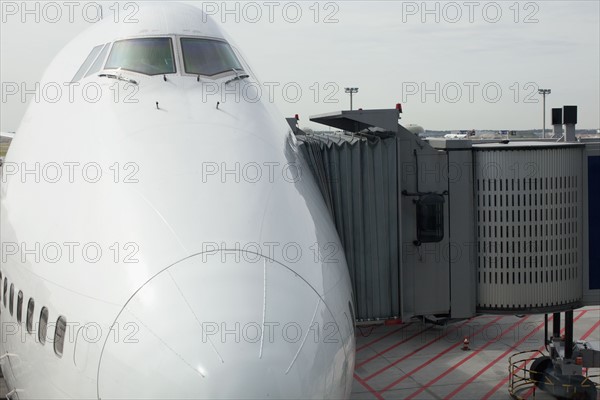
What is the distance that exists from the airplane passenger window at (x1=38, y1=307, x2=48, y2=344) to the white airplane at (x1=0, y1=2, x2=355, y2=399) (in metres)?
0.02

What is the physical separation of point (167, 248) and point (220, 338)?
1163 mm

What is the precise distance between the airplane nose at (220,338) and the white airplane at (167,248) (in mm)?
12

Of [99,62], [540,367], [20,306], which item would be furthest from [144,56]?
[540,367]

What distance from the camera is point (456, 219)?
1345cm

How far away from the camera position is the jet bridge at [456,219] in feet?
40.2

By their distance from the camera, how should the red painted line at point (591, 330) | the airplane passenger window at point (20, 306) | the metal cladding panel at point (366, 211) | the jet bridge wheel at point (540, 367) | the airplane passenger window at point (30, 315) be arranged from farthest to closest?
the red painted line at point (591, 330) < the jet bridge wheel at point (540, 367) < the metal cladding panel at point (366, 211) < the airplane passenger window at point (20, 306) < the airplane passenger window at point (30, 315)

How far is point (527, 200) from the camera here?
13734mm

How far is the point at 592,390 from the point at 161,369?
49.0 feet

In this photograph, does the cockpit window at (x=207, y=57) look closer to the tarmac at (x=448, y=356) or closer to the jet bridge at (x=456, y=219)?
the jet bridge at (x=456, y=219)

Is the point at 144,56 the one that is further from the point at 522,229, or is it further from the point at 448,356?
Result: the point at 448,356

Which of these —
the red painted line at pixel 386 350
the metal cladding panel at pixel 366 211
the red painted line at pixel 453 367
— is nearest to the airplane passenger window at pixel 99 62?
the metal cladding panel at pixel 366 211

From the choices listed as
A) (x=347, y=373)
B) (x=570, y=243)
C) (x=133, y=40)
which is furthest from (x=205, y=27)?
(x=570, y=243)

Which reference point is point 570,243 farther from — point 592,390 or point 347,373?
point 347,373

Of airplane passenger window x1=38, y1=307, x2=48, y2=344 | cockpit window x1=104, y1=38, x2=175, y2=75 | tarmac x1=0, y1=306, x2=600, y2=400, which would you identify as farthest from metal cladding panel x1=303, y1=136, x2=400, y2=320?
tarmac x1=0, y1=306, x2=600, y2=400
